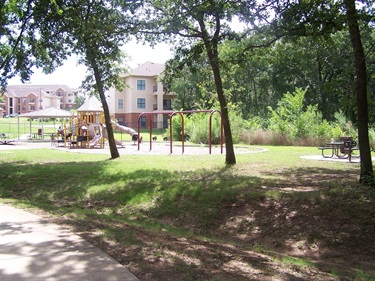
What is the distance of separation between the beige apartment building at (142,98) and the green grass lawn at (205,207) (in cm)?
5243

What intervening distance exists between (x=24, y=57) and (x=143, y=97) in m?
51.3

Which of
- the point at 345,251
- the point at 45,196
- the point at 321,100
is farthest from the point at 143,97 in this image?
the point at 345,251

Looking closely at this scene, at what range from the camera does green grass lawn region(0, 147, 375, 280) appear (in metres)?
5.98

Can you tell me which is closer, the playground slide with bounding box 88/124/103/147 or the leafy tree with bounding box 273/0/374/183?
the leafy tree with bounding box 273/0/374/183

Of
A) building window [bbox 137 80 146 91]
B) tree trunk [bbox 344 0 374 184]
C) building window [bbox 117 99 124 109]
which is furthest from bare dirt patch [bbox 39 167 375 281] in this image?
building window [bbox 117 99 124 109]

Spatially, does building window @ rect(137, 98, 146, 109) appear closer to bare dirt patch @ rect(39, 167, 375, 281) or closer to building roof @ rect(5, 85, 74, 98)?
building roof @ rect(5, 85, 74, 98)

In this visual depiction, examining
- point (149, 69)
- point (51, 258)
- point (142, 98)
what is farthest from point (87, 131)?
point (149, 69)

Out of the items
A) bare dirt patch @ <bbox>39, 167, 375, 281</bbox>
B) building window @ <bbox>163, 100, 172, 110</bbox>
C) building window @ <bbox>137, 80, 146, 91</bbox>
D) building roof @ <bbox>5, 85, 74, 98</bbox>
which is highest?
building roof @ <bbox>5, 85, 74, 98</bbox>

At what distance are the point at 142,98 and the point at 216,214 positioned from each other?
60004 millimetres

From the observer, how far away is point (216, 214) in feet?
30.7

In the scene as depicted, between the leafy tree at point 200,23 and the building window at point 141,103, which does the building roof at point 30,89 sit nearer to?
the building window at point 141,103

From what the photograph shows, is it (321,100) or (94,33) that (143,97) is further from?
(94,33)

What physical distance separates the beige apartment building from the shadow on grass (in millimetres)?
53731

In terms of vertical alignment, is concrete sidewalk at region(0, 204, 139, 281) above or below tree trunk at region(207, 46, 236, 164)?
below
